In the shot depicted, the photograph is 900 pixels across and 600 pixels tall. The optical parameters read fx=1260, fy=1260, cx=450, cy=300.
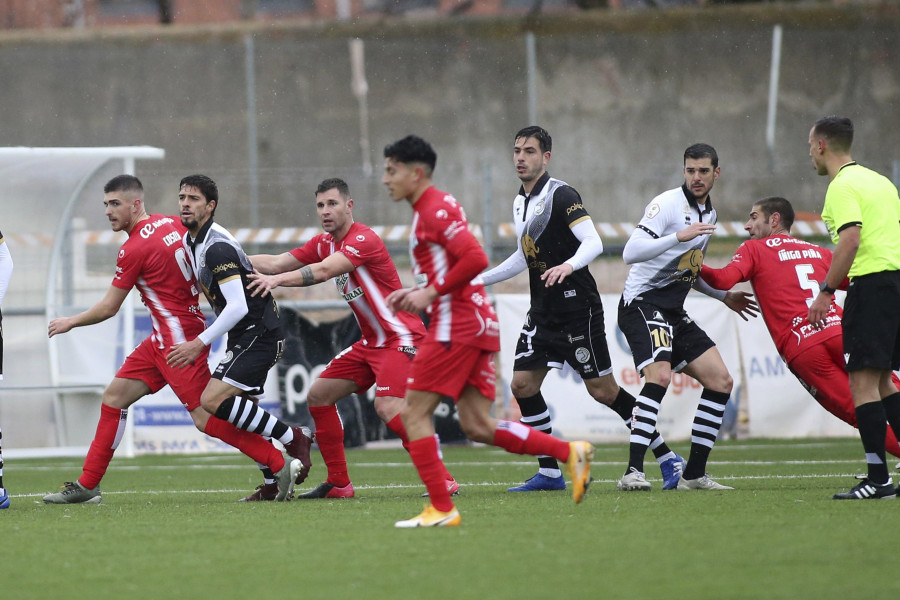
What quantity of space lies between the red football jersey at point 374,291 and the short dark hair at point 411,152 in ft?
6.80

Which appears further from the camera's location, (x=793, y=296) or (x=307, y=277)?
(x=793, y=296)

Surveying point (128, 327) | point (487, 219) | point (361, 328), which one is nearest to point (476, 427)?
point (361, 328)

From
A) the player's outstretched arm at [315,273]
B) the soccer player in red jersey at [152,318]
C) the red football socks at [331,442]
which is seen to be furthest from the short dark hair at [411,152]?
the red football socks at [331,442]

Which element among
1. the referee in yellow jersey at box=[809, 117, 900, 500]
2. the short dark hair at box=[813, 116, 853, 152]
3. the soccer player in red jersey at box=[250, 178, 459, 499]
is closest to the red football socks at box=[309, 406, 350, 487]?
the soccer player in red jersey at box=[250, 178, 459, 499]

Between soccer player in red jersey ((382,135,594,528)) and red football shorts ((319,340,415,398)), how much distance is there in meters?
1.88

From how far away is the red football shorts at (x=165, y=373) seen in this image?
846 cm

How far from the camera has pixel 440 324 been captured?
6508mm

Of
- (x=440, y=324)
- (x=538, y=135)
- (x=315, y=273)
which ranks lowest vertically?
(x=440, y=324)

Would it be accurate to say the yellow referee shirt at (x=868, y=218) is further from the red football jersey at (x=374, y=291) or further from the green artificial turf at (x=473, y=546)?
the red football jersey at (x=374, y=291)

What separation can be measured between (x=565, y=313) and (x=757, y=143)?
1401 cm

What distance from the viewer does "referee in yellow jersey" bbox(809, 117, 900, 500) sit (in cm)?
725

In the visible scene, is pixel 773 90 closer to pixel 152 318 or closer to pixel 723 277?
pixel 723 277

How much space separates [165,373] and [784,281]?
14.4 feet

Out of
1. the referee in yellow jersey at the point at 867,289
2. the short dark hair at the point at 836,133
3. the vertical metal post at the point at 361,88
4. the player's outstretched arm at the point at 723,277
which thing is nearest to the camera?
the referee in yellow jersey at the point at 867,289
